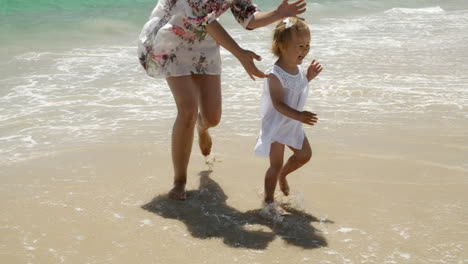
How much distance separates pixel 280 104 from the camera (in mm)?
3355

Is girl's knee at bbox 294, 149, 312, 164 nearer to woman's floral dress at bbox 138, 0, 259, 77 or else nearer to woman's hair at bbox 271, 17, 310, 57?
Result: woman's hair at bbox 271, 17, 310, 57

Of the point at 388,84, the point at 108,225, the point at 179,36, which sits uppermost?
the point at 179,36

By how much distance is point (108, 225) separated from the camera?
10.9 feet

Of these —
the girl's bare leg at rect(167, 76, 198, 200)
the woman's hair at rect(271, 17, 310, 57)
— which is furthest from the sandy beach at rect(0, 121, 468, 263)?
the woman's hair at rect(271, 17, 310, 57)

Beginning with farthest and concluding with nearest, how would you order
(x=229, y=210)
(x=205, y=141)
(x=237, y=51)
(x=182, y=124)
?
(x=205, y=141) < (x=182, y=124) < (x=229, y=210) < (x=237, y=51)

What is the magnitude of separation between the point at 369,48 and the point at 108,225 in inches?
285

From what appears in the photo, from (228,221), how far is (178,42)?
4.05 feet

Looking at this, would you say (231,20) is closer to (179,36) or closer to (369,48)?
(369,48)

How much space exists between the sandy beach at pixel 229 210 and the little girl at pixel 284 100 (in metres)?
0.32

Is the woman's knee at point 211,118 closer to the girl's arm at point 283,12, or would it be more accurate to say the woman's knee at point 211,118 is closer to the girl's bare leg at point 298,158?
the girl's bare leg at point 298,158

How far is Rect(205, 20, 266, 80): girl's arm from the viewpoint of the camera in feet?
10.6

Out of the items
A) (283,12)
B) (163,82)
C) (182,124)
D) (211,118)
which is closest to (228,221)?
(182,124)

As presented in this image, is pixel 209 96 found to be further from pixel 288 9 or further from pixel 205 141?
pixel 288 9

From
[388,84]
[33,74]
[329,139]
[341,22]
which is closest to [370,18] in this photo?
[341,22]
